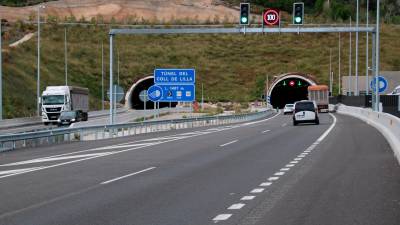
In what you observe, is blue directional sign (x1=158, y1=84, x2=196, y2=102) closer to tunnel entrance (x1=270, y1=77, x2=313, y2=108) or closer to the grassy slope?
the grassy slope

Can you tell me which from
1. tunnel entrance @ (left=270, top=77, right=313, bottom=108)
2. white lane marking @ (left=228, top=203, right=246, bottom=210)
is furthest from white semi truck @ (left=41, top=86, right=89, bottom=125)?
tunnel entrance @ (left=270, top=77, right=313, bottom=108)

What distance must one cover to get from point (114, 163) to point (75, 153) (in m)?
5.35

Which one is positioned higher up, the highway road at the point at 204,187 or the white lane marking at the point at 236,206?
the white lane marking at the point at 236,206

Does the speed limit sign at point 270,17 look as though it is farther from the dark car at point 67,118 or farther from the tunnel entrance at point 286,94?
the tunnel entrance at point 286,94

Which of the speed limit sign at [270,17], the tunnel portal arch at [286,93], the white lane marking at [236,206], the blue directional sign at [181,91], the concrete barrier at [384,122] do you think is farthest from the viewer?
the tunnel portal arch at [286,93]

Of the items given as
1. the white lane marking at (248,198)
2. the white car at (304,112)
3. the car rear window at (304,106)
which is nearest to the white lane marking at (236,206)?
the white lane marking at (248,198)

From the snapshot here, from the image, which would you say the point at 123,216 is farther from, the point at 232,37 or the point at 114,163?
the point at 232,37

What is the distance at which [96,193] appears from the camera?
14.4 metres

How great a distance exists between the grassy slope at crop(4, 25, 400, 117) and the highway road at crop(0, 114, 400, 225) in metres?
67.6

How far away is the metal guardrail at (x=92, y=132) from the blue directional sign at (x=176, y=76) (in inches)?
106

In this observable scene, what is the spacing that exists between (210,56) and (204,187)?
110061 millimetres

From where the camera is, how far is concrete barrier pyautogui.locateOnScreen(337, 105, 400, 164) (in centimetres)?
2674

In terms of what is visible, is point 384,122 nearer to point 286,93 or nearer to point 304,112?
point 304,112

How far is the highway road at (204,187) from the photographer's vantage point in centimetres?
1136
